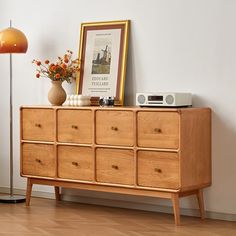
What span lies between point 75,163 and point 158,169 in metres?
0.79

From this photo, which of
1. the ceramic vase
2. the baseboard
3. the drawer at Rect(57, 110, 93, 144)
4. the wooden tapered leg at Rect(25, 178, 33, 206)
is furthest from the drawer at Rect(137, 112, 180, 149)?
the wooden tapered leg at Rect(25, 178, 33, 206)

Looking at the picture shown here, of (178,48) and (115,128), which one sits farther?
(178,48)

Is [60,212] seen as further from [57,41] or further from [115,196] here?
[57,41]

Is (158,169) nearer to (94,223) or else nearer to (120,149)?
(120,149)

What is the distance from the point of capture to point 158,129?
5090 mm

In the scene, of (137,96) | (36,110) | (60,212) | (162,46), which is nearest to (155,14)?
(162,46)

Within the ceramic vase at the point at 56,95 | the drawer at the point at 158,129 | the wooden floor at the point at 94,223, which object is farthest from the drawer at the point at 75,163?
the drawer at the point at 158,129

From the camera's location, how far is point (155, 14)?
5.58m

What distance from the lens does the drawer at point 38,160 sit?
5.74m

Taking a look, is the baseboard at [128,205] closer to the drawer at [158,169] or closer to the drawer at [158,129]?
the drawer at [158,169]

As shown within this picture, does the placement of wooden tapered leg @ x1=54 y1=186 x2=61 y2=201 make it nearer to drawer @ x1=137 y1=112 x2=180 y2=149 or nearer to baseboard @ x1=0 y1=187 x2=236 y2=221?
baseboard @ x1=0 y1=187 x2=236 y2=221

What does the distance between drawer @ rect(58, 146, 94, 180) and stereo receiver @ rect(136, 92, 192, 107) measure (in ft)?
1.99

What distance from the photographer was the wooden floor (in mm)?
4840

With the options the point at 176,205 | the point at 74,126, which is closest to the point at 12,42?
the point at 74,126
